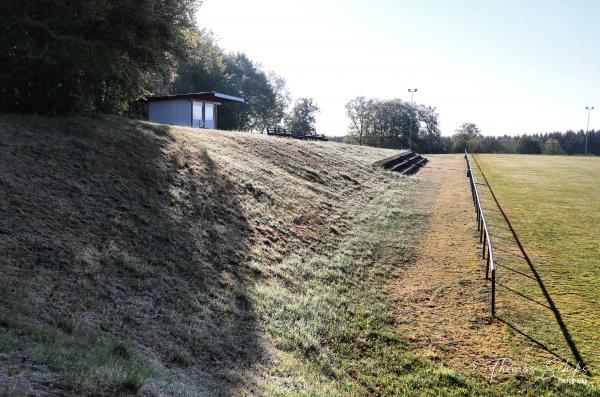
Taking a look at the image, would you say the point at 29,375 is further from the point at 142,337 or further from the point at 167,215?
the point at 167,215

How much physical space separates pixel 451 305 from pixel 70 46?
35.0 feet

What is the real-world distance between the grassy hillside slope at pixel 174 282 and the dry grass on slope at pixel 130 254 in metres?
0.02

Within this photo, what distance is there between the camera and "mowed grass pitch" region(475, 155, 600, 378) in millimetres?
7461

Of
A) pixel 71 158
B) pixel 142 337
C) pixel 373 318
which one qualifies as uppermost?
pixel 71 158

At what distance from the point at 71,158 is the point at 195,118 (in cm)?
1965

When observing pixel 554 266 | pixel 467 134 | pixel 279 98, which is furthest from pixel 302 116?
pixel 554 266

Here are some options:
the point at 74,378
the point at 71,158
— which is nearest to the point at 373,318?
the point at 74,378

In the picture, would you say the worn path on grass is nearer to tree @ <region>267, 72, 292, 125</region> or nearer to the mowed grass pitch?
the mowed grass pitch

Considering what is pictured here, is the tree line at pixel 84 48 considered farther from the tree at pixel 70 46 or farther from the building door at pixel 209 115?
the building door at pixel 209 115

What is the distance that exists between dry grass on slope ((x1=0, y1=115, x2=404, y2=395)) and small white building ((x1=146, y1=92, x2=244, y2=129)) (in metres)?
14.0

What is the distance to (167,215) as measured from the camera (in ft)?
28.9

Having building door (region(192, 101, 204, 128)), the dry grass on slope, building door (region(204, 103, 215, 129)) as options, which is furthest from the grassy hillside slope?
building door (region(204, 103, 215, 129))

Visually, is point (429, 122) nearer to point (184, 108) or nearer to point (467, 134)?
point (467, 134)

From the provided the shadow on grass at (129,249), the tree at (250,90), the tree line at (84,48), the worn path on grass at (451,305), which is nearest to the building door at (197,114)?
the tree line at (84,48)
